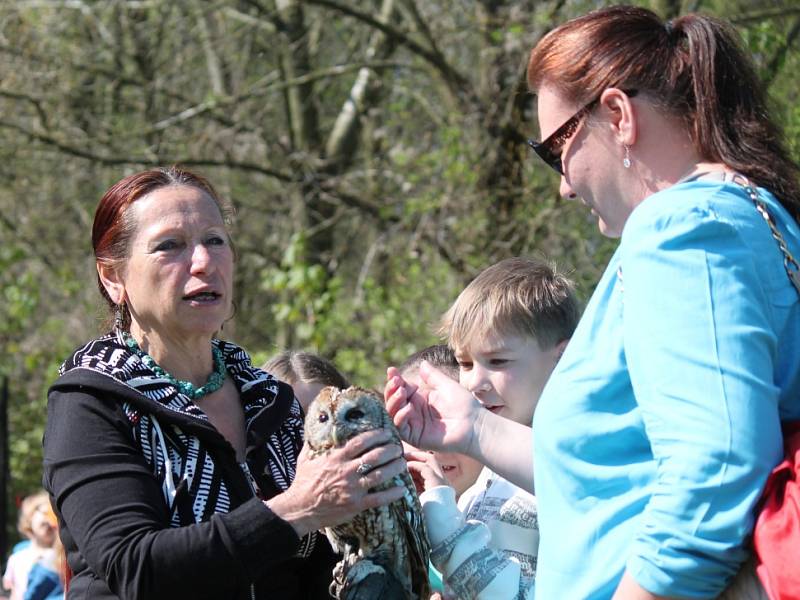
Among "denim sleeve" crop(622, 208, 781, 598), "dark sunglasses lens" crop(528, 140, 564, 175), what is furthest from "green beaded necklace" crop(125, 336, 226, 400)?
"denim sleeve" crop(622, 208, 781, 598)

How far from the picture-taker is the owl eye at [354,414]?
2240 mm

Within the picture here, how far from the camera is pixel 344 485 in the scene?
220 cm

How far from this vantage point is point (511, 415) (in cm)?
278

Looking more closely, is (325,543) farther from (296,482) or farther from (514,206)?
(514,206)

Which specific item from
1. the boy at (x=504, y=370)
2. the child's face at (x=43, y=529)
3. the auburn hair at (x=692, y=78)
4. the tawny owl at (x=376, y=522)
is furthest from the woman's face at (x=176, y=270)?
the child's face at (x=43, y=529)

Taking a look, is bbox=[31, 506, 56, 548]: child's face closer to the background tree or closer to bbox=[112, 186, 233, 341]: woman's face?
the background tree

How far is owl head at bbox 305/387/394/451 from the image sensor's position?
223 centimetres

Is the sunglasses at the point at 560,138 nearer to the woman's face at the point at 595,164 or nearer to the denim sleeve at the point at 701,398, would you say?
the woman's face at the point at 595,164

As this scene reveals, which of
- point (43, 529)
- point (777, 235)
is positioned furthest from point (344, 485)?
point (43, 529)

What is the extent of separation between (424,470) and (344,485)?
0.32 metres

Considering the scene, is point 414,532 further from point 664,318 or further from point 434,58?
point 434,58

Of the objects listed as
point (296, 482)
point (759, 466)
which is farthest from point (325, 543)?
point (759, 466)

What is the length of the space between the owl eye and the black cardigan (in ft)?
0.83

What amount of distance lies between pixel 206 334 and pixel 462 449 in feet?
2.71
